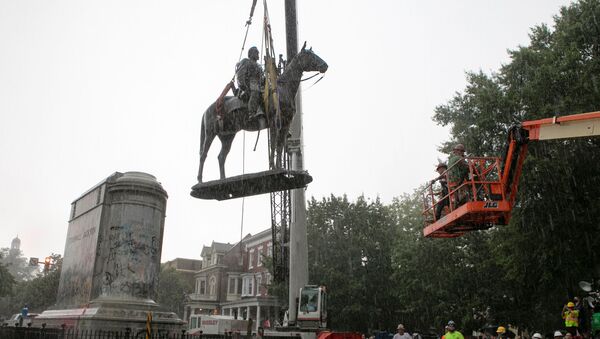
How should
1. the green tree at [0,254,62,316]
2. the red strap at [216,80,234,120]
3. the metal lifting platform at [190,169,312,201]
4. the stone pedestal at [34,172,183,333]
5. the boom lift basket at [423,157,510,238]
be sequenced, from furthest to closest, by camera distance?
the green tree at [0,254,62,316], the stone pedestal at [34,172,183,333], the boom lift basket at [423,157,510,238], the red strap at [216,80,234,120], the metal lifting platform at [190,169,312,201]

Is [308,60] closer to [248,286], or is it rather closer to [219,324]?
[219,324]

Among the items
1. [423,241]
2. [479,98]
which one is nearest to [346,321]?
[423,241]

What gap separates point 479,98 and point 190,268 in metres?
65.3

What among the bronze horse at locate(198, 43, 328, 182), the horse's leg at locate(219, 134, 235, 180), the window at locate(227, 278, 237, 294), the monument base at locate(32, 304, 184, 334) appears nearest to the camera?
the bronze horse at locate(198, 43, 328, 182)

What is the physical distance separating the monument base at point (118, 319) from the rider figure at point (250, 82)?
20.7 feet

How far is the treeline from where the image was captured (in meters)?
19.7

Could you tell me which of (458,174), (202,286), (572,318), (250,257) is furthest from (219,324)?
(458,174)

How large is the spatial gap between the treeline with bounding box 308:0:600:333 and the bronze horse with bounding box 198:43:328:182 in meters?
14.2

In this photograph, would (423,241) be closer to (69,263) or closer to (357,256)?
(357,256)

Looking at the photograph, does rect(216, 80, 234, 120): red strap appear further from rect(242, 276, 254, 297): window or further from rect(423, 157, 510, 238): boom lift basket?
rect(242, 276, 254, 297): window

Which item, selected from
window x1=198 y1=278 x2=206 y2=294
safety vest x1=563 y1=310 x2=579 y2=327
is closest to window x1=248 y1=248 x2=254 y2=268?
window x1=198 y1=278 x2=206 y2=294

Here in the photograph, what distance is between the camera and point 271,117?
8.41 metres

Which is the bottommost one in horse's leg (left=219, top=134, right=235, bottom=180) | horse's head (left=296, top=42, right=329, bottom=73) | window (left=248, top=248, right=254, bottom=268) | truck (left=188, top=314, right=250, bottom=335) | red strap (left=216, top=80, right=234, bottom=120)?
truck (left=188, top=314, right=250, bottom=335)

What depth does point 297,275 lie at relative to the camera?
1981 cm
